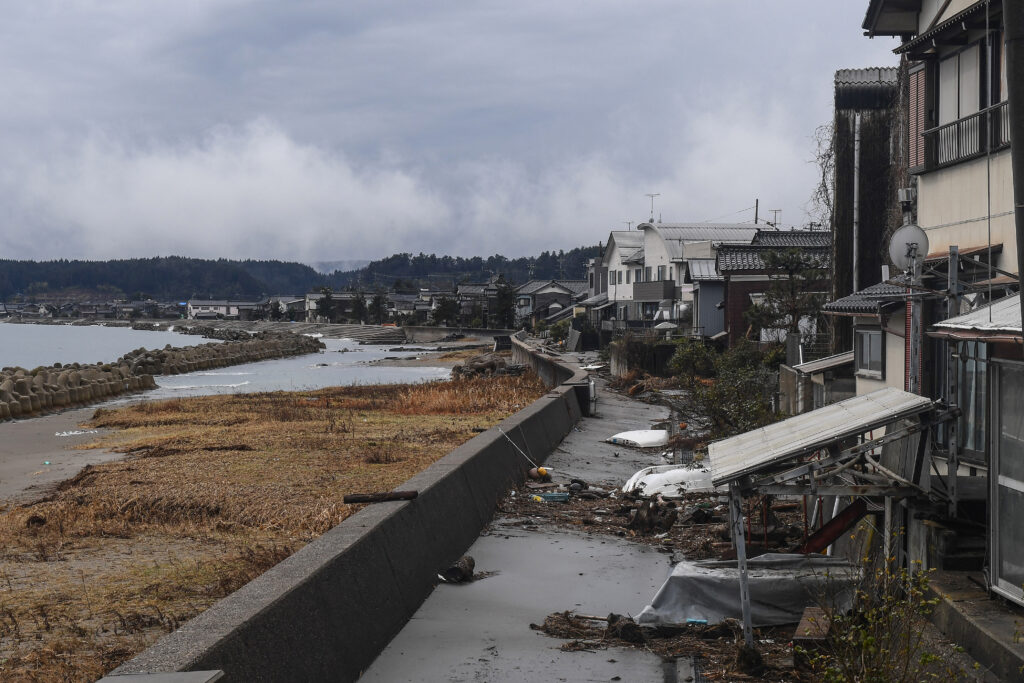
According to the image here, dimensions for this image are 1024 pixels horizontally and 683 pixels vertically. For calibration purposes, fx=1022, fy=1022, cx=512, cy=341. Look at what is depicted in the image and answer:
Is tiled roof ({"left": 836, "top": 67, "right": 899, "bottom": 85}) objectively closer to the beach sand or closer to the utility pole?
the beach sand

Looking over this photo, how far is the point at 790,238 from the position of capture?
153 feet

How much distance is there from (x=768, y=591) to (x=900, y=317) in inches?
378

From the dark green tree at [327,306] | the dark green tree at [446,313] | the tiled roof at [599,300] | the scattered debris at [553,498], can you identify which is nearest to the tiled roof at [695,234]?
the tiled roof at [599,300]

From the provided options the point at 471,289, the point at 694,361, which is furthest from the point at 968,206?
the point at 471,289

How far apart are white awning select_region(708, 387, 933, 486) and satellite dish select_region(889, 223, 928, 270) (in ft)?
7.94

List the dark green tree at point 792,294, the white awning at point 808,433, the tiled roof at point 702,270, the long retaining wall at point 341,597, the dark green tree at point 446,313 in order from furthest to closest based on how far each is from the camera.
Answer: the dark green tree at point 446,313
the tiled roof at point 702,270
the dark green tree at point 792,294
the white awning at point 808,433
the long retaining wall at point 341,597

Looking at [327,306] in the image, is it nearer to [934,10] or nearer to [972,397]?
[934,10]

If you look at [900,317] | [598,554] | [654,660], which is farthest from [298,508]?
[900,317]

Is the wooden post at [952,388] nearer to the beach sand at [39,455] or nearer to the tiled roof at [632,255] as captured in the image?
the beach sand at [39,455]

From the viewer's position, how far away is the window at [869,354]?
17.1 meters

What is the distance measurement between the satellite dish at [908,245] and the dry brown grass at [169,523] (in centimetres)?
603

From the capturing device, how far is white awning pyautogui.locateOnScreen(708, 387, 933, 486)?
6402mm

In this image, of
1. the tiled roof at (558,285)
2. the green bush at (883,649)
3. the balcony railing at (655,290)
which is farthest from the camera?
the tiled roof at (558,285)

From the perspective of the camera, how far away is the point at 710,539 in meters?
10.5
